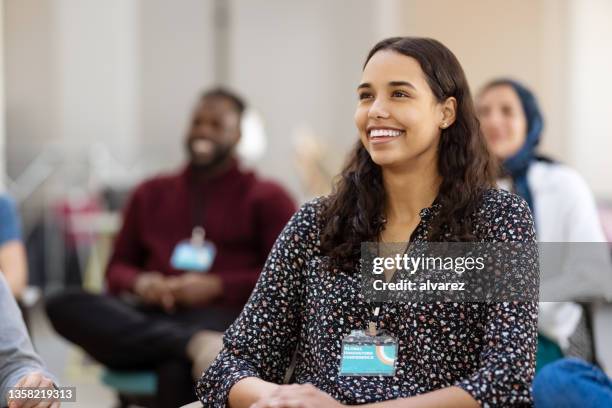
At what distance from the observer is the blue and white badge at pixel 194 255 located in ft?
11.0

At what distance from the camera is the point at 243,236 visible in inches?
134

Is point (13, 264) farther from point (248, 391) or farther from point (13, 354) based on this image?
point (248, 391)

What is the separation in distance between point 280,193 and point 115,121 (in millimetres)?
5169

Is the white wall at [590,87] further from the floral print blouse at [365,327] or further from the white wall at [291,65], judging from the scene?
the floral print blouse at [365,327]

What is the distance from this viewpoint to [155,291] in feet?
10.8

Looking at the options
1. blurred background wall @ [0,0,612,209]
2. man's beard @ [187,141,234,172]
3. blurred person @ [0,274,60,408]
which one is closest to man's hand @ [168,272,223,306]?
man's beard @ [187,141,234,172]

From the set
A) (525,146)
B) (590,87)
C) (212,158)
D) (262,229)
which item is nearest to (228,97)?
(212,158)

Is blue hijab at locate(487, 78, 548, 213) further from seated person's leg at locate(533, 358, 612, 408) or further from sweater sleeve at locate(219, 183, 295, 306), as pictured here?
seated person's leg at locate(533, 358, 612, 408)

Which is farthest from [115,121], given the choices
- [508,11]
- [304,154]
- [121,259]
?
[121,259]

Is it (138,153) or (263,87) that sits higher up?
(263,87)

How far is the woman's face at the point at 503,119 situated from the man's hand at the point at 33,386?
1874 mm

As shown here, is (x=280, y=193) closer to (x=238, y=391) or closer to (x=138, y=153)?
(x=238, y=391)

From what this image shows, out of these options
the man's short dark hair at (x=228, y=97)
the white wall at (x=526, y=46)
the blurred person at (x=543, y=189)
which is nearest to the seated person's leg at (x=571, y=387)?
the blurred person at (x=543, y=189)

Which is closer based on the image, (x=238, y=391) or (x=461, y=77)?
(x=238, y=391)
